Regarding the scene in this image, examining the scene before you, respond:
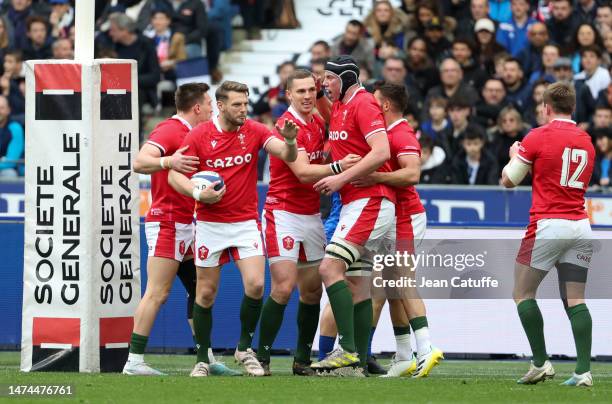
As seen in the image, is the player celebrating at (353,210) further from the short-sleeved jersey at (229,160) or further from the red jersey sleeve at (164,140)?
the red jersey sleeve at (164,140)

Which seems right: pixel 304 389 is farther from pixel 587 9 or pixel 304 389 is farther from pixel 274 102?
pixel 587 9

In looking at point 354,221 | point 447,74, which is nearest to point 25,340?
point 354,221

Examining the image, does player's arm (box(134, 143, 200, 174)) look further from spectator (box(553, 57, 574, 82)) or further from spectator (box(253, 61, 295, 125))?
spectator (box(553, 57, 574, 82))

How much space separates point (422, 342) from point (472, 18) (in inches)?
405

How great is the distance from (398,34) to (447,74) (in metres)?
2.04

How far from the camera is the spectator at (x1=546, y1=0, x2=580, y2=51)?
21.2 meters

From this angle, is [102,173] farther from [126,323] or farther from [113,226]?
[126,323]

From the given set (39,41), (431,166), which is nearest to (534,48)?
(431,166)

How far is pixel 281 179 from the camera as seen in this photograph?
1232cm

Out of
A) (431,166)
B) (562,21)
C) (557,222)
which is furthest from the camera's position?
(562,21)

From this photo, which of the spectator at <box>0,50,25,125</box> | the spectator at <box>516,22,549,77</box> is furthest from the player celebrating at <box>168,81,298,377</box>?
the spectator at <box>0,50,25,125</box>

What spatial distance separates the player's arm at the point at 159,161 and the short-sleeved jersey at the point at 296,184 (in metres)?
0.77

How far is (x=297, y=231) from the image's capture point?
12250mm

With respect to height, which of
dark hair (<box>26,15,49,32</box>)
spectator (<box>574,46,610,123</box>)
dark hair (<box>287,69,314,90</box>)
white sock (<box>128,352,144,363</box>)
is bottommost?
white sock (<box>128,352,144,363</box>)
